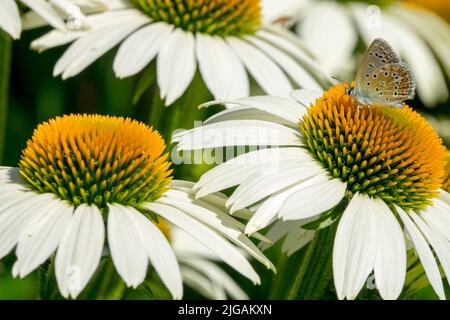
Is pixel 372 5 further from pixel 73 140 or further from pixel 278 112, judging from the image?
pixel 73 140

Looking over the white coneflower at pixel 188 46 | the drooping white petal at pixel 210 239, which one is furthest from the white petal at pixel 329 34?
the drooping white petal at pixel 210 239

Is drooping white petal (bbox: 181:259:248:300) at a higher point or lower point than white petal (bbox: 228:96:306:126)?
lower

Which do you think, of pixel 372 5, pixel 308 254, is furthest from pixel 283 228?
pixel 372 5

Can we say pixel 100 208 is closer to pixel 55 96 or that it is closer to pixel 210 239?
pixel 210 239

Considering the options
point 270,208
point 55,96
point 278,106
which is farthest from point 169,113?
point 55,96

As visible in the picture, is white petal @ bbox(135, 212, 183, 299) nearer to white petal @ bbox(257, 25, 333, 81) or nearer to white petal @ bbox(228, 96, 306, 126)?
white petal @ bbox(228, 96, 306, 126)

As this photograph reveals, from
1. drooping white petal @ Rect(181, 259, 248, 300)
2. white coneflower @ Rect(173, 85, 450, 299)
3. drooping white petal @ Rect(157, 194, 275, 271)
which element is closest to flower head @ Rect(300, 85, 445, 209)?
white coneflower @ Rect(173, 85, 450, 299)
